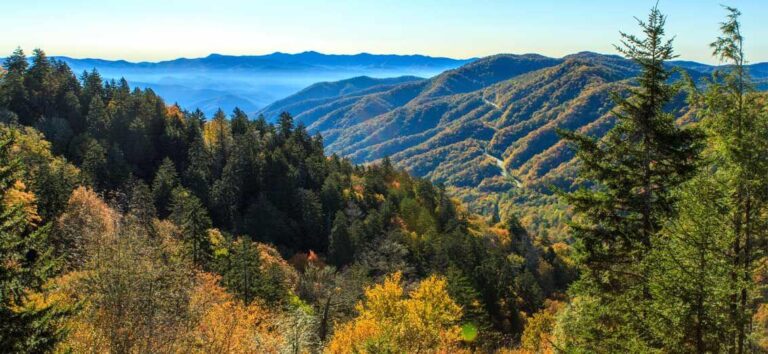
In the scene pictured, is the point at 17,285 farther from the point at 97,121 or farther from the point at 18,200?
the point at 97,121

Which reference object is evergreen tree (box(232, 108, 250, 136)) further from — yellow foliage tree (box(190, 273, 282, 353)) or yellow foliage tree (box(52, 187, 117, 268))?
yellow foliage tree (box(190, 273, 282, 353))

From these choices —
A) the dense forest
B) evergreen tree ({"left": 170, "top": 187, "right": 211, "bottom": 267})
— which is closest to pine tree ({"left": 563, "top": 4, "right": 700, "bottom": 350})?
the dense forest

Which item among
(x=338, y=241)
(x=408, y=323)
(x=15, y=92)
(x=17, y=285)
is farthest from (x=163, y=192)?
(x=17, y=285)

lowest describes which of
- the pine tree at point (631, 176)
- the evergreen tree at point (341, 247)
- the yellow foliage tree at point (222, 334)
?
Result: the evergreen tree at point (341, 247)

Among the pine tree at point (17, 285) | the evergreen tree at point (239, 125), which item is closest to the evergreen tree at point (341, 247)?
the evergreen tree at point (239, 125)

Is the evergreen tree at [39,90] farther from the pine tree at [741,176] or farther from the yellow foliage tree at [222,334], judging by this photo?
the pine tree at [741,176]
